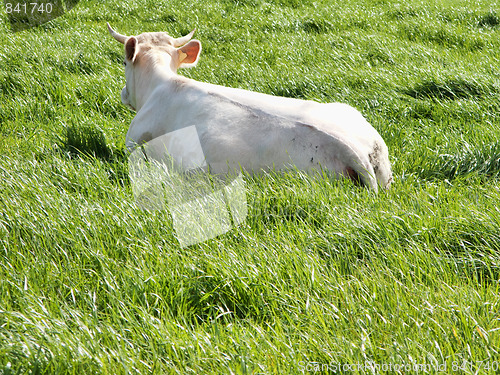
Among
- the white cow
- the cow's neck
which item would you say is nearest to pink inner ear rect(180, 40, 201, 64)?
the cow's neck

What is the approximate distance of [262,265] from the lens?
2.38 m

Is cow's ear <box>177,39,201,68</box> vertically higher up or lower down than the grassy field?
higher up

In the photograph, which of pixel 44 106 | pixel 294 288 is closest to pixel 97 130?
pixel 44 106

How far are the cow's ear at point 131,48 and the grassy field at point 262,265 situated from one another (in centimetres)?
66

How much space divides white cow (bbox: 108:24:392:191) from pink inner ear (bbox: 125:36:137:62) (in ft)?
1.96

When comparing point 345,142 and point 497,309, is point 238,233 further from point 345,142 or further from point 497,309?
point 497,309

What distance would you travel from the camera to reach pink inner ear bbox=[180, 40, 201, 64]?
5.04 meters

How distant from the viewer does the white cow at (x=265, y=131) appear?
3.19 m

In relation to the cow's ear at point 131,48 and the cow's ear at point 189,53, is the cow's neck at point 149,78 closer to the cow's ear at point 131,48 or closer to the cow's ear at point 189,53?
the cow's ear at point 131,48

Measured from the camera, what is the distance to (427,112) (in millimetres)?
5328

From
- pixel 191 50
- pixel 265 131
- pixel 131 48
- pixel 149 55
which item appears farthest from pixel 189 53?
pixel 265 131

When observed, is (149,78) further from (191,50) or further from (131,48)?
(191,50)

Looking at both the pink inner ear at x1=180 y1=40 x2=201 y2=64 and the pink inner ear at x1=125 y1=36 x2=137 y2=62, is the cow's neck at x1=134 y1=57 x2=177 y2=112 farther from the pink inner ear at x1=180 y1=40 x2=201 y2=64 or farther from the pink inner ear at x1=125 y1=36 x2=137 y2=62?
the pink inner ear at x1=180 y1=40 x2=201 y2=64

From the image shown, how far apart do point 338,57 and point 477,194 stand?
454 cm
